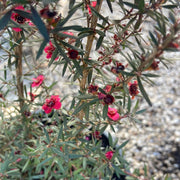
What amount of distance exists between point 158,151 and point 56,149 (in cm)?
134

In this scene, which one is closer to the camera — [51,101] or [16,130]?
[51,101]

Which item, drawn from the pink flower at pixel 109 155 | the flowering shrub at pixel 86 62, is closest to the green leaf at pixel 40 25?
the flowering shrub at pixel 86 62

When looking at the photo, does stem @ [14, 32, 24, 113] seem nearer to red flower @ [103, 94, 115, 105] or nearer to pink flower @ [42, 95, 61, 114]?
pink flower @ [42, 95, 61, 114]

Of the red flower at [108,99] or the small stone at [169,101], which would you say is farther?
the small stone at [169,101]

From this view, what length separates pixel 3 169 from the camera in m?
0.93

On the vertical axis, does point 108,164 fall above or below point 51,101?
below

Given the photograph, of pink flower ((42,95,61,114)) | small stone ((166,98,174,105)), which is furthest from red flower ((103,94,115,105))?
small stone ((166,98,174,105))

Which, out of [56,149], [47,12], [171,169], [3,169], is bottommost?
[171,169]

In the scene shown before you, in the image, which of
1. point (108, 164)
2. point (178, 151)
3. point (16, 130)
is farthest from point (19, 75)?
point (178, 151)

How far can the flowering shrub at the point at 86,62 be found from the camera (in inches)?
21.6

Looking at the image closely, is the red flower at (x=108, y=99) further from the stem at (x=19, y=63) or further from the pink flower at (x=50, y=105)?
the stem at (x=19, y=63)

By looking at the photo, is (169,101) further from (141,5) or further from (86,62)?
(141,5)

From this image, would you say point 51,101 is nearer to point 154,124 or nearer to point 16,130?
point 16,130

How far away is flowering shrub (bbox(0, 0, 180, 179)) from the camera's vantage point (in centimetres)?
55
